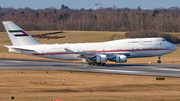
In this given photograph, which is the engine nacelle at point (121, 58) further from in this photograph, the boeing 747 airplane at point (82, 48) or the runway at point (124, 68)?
the runway at point (124, 68)

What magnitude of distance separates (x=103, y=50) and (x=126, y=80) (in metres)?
18.9

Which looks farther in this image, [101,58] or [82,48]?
[82,48]

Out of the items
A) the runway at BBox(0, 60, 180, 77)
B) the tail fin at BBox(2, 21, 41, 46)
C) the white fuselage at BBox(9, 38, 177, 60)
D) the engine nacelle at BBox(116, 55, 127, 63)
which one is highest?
the tail fin at BBox(2, 21, 41, 46)

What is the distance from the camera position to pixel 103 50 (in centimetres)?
5481

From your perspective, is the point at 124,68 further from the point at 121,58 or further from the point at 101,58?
the point at 101,58

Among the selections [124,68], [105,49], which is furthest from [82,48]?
[124,68]

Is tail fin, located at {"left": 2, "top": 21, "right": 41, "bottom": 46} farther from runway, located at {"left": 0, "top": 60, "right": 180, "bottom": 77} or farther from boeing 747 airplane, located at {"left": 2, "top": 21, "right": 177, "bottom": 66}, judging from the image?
runway, located at {"left": 0, "top": 60, "right": 180, "bottom": 77}

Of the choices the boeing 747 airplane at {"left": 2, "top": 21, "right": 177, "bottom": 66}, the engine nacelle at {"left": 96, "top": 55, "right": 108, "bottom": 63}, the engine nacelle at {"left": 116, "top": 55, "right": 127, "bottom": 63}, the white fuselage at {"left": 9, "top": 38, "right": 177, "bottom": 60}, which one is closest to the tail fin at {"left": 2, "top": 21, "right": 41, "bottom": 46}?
the boeing 747 airplane at {"left": 2, "top": 21, "right": 177, "bottom": 66}

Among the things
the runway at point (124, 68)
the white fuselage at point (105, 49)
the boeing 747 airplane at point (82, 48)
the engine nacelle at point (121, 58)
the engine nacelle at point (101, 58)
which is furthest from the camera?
the white fuselage at point (105, 49)


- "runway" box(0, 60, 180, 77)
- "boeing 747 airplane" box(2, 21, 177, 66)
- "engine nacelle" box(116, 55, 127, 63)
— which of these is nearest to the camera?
"runway" box(0, 60, 180, 77)

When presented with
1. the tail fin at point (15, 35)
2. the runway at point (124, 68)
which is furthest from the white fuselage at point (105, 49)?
the runway at point (124, 68)

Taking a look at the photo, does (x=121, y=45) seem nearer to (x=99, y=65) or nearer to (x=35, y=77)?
(x=99, y=65)

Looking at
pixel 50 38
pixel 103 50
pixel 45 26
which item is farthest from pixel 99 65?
pixel 45 26

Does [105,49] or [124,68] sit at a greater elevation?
[105,49]
